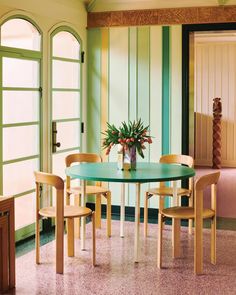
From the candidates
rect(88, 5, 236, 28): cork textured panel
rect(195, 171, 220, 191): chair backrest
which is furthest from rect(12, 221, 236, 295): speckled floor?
rect(88, 5, 236, 28): cork textured panel

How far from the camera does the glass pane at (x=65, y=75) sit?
21.6ft

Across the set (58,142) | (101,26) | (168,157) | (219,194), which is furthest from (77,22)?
(219,194)

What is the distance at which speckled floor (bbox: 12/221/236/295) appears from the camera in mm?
4480

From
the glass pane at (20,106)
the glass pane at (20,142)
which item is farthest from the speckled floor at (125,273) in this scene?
the glass pane at (20,106)

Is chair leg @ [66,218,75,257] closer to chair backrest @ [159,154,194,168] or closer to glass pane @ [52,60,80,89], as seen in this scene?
chair backrest @ [159,154,194,168]

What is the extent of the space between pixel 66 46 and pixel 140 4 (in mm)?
1094

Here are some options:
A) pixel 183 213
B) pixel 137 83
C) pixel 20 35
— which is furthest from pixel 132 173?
pixel 137 83

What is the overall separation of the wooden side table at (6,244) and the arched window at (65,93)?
2146mm

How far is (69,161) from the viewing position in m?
6.05

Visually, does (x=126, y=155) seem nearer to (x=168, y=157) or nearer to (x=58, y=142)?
(x=168, y=157)

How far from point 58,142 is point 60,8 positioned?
1.56 m

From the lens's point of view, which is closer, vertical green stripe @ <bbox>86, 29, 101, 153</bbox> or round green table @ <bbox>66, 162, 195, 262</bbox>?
round green table @ <bbox>66, 162, 195, 262</bbox>

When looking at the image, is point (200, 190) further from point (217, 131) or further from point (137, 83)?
point (217, 131)

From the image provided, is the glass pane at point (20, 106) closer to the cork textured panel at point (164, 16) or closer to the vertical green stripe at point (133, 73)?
the vertical green stripe at point (133, 73)
